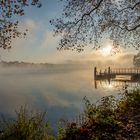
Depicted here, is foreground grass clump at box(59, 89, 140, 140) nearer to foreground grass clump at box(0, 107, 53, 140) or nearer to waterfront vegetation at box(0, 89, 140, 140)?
waterfront vegetation at box(0, 89, 140, 140)

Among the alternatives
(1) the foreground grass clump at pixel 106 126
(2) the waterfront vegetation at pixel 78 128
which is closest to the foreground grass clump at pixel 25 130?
(2) the waterfront vegetation at pixel 78 128

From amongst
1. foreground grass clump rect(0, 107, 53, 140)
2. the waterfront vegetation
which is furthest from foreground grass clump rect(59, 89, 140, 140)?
foreground grass clump rect(0, 107, 53, 140)

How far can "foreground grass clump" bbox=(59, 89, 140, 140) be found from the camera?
35.5ft

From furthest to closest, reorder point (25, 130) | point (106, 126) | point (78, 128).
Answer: point (106, 126)
point (78, 128)
point (25, 130)

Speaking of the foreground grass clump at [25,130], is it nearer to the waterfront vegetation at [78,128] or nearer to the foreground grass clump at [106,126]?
the waterfront vegetation at [78,128]

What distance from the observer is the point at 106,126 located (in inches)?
463

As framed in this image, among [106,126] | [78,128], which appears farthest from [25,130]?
[106,126]

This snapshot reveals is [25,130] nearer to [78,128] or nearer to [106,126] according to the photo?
[78,128]

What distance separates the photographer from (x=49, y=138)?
1091 cm

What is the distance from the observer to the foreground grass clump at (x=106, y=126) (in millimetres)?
10823

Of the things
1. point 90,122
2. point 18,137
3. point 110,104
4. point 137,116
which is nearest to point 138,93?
point 110,104

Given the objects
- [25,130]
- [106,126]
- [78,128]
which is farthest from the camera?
[106,126]

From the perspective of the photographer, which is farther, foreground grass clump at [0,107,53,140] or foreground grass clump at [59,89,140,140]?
foreground grass clump at [59,89,140,140]

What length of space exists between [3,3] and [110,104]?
19.6 feet
